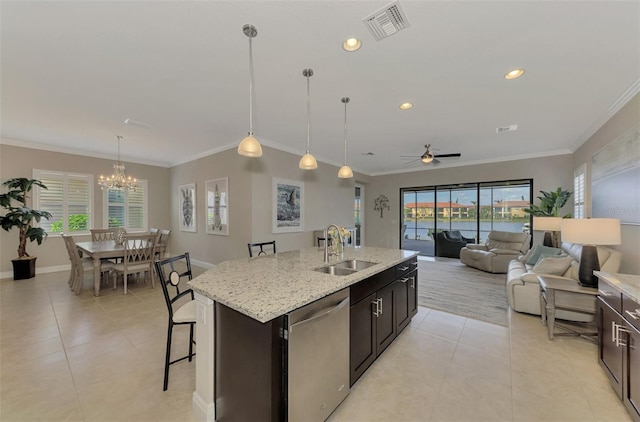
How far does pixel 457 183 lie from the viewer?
7281mm

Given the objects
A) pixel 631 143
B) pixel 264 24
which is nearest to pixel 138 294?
pixel 264 24

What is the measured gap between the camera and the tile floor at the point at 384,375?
1758 millimetres

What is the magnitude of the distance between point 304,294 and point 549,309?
9.52ft

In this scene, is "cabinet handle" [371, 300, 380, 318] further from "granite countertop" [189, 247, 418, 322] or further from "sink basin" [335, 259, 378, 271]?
"sink basin" [335, 259, 378, 271]

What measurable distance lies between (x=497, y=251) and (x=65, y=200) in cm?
1023

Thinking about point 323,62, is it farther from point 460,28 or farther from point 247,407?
point 247,407

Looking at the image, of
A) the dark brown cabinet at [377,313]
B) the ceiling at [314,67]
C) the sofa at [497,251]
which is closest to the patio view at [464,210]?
the sofa at [497,251]

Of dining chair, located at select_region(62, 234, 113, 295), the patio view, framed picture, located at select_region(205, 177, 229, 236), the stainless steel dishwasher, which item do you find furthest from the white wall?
dining chair, located at select_region(62, 234, 113, 295)

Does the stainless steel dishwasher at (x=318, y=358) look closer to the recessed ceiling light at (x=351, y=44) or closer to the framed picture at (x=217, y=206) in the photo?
the recessed ceiling light at (x=351, y=44)

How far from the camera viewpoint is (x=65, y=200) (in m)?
5.85

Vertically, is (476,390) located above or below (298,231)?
below

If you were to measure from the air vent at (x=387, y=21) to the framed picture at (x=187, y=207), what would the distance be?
229 inches

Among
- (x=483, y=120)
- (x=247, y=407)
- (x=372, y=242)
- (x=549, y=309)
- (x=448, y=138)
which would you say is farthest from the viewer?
(x=372, y=242)

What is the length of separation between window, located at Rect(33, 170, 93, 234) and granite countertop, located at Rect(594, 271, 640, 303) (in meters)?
9.11
